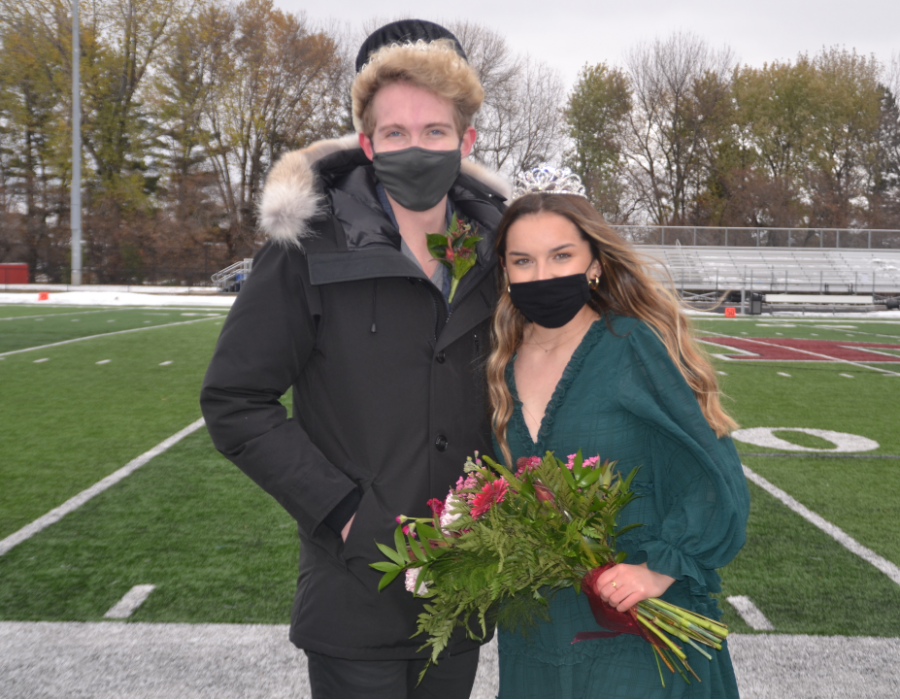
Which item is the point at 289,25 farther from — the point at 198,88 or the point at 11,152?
the point at 11,152

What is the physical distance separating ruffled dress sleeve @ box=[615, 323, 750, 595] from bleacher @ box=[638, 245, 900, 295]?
1349 inches

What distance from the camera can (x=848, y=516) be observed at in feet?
18.7

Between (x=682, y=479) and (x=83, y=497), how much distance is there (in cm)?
517

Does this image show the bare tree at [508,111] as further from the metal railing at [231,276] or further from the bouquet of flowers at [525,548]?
the bouquet of flowers at [525,548]

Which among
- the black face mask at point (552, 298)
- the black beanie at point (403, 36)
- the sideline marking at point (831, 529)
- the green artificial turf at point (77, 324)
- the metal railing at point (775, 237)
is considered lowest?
the sideline marking at point (831, 529)

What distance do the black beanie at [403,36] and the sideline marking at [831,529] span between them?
12.8ft

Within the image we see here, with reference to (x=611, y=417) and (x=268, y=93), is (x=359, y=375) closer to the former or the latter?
(x=611, y=417)

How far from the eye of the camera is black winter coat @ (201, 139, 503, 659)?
6.37ft

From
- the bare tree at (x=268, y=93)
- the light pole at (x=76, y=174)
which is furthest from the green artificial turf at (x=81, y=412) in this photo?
the bare tree at (x=268, y=93)

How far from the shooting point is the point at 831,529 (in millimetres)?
5398

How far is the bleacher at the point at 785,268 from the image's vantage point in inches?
1420

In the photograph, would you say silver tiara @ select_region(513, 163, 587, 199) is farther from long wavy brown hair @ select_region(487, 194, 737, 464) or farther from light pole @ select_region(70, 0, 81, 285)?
light pole @ select_region(70, 0, 81, 285)

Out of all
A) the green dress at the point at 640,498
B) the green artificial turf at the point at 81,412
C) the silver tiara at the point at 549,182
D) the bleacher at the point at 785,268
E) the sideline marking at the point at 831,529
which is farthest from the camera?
the bleacher at the point at 785,268

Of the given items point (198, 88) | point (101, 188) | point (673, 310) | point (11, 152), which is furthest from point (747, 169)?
point (673, 310)
